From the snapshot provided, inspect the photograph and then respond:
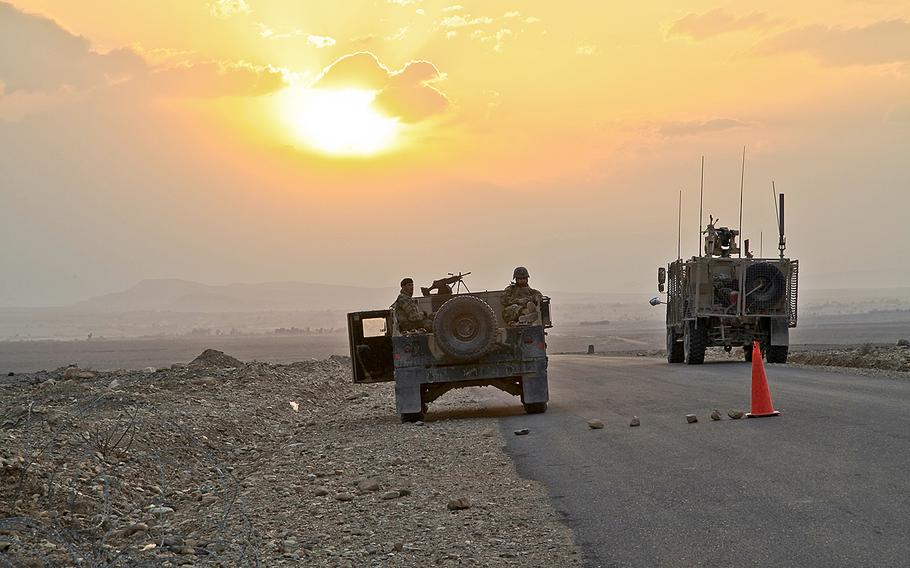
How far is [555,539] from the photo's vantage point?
827 cm

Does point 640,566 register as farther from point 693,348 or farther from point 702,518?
point 693,348

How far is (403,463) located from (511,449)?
1.35m

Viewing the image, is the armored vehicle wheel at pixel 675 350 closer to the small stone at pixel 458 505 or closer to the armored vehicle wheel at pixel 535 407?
the armored vehicle wheel at pixel 535 407

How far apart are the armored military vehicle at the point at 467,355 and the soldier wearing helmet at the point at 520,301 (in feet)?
0.27

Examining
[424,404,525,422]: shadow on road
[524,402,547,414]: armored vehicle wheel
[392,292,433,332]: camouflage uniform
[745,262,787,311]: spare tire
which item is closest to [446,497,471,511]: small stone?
[524,402,547,414]: armored vehicle wheel

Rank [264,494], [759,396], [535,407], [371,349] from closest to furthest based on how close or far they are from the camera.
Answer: [264,494] → [759,396] → [535,407] → [371,349]

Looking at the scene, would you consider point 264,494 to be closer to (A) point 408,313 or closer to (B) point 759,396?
(A) point 408,313

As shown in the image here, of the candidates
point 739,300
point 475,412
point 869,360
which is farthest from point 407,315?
point 869,360

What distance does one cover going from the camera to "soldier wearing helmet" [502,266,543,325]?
59.8ft

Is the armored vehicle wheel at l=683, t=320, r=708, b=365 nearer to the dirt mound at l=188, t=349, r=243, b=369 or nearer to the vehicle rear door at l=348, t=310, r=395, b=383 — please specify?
the dirt mound at l=188, t=349, r=243, b=369

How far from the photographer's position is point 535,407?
18078 mm

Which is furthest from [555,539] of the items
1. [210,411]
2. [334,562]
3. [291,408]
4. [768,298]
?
[768,298]

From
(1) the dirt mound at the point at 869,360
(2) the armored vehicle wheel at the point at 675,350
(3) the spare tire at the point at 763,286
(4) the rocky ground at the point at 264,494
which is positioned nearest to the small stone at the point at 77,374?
(4) the rocky ground at the point at 264,494

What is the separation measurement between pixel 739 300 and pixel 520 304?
572 inches
